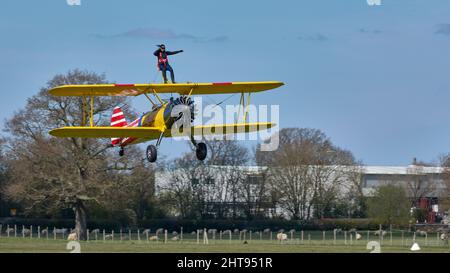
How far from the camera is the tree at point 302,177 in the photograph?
198ft

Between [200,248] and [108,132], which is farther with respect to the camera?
[200,248]

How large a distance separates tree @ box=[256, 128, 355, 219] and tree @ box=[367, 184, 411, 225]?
9.96ft

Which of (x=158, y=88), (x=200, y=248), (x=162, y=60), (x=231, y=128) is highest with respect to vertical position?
(x=162, y=60)

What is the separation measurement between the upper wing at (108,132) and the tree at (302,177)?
32.0 metres

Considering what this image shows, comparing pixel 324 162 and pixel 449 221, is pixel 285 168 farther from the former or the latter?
pixel 449 221

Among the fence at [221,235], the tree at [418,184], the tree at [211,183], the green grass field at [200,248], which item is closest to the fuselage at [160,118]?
the green grass field at [200,248]

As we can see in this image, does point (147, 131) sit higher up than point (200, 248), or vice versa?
point (147, 131)

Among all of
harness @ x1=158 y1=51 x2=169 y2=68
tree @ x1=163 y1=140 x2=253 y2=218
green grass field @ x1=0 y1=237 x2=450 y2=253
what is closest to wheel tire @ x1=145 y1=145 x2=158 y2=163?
harness @ x1=158 y1=51 x2=169 y2=68

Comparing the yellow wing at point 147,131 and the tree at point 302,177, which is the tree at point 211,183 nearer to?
the tree at point 302,177

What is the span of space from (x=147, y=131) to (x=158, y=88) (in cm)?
179

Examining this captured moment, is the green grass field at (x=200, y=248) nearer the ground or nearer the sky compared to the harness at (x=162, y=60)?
nearer the ground

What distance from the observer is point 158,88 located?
1166 inches

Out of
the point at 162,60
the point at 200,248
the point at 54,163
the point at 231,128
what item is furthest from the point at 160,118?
the point at 54,163

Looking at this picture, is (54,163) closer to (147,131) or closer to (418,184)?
(147,131)
